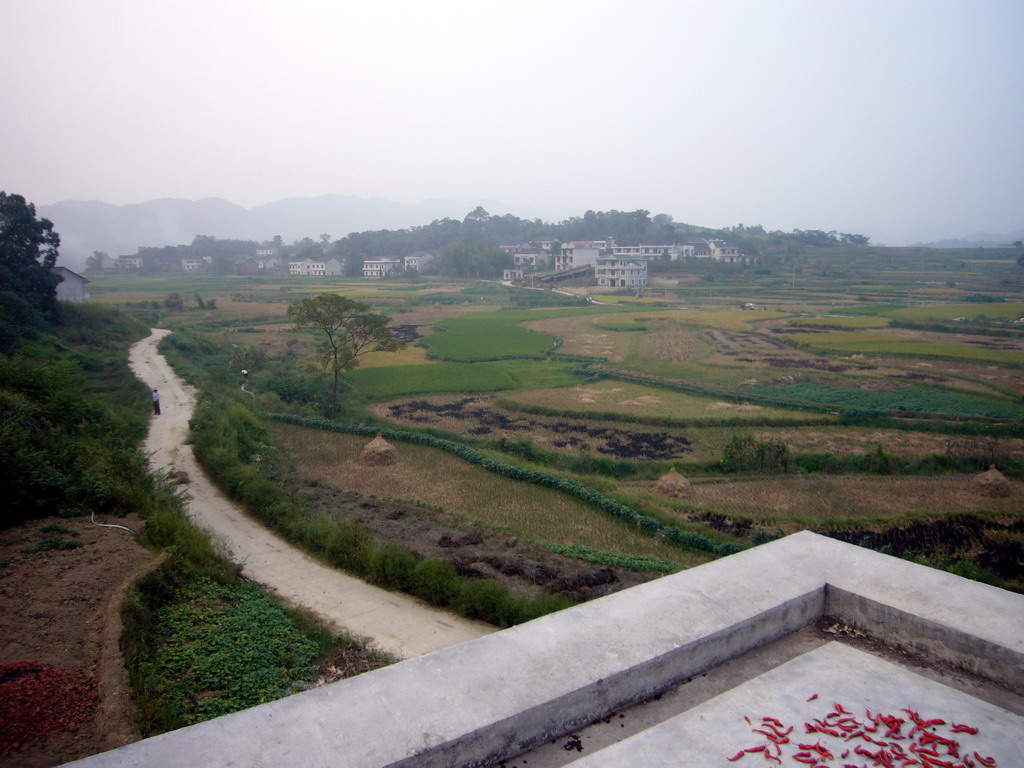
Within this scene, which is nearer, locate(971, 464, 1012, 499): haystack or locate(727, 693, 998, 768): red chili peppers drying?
locate(727, 693, 998, 768): red chili peppers drying

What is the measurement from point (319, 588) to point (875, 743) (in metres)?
8.67

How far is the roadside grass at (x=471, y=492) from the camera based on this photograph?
40.9 ft

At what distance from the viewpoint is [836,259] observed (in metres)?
74.8

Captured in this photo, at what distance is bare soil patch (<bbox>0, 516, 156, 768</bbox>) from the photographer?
5.00m

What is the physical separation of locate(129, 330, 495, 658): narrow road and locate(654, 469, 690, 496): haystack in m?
7.39

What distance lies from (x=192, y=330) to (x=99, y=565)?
3356cm

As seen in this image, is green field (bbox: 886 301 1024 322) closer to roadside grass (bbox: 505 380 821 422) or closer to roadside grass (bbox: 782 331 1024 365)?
roadside grass (bbox: 782 331 1024 365)

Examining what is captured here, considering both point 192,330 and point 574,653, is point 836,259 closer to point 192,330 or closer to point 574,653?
point 192,330

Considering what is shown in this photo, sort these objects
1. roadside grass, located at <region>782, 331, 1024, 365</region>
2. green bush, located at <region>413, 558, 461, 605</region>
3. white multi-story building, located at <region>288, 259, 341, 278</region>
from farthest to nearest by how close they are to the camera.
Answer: white multi-story building, located at <region>288, 259, 341, 278</region>, roadside grass, located at <region>782, 331, 1024, 365</region>, green bush, located at <region>413, 558, 461, 605</region>

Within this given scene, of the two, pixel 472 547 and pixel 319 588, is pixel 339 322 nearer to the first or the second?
pixel 472 547

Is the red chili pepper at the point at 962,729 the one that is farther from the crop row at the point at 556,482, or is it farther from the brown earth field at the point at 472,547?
the crop row at the point at 556,482

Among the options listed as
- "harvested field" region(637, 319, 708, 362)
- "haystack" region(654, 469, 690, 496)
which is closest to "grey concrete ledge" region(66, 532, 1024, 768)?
"haystack" region(654, 469, 690, 496)

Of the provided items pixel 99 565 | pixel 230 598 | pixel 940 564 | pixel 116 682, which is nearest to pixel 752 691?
pixel 116 682

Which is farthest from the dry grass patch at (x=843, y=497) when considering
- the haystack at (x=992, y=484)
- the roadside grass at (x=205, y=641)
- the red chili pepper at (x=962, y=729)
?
the red chili pepper at (x=962, y=729)
